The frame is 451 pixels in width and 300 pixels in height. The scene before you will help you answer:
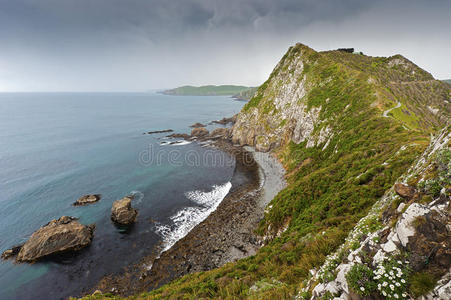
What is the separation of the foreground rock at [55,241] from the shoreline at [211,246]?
8.75m

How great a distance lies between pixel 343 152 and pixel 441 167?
86.5ft

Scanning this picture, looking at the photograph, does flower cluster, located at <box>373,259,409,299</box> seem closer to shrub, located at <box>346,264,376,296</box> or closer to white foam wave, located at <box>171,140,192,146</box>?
shrub, located at <box>346,264,376,296</box>

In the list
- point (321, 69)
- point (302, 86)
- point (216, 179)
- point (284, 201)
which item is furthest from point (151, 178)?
point (321, 69)

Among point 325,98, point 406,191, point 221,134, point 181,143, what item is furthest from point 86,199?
point 325,98

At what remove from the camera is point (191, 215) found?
3284 centimetres

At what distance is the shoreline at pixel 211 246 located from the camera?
2152 cm

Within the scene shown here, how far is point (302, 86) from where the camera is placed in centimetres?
6103

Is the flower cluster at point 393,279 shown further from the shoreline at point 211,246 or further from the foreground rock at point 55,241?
the foreground rock at point 55,241

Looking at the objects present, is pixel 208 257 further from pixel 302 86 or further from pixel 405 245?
pixel 302 86

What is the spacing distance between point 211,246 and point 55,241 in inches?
896

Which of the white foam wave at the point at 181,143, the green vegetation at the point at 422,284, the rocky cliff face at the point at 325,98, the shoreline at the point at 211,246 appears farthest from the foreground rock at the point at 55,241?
the rocky cliff face at the point at 325,98

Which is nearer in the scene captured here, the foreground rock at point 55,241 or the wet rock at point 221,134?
the foreground rock at point 55,241

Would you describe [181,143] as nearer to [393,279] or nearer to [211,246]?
[211,246]

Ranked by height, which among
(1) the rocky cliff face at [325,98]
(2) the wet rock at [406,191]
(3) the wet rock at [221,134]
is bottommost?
(3) the wet rock at [221,134]
